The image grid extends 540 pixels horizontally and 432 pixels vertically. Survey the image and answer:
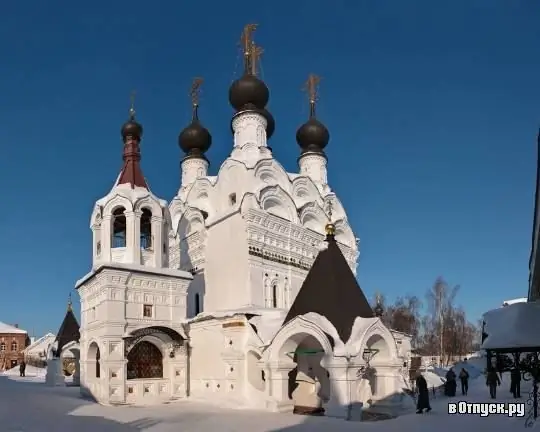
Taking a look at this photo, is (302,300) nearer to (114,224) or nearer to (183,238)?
(114,224)

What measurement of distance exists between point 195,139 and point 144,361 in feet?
40.3

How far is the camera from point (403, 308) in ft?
162

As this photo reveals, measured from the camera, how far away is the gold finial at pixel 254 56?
75.1 ft

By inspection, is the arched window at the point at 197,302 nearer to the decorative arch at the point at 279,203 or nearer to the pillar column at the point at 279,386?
the decorative arch at the point at 279,203

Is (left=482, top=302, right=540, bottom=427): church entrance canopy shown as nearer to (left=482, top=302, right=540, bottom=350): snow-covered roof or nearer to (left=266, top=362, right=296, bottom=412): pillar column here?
(left=482, top=302, right=540, bottom=350): snow-covered roof

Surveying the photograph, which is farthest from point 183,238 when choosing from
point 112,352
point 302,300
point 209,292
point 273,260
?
point 302,300

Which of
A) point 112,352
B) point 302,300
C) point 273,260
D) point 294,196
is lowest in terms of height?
point 112,352

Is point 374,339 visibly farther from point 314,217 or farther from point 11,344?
point 11,344

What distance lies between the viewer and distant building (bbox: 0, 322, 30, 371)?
53938 millimetres

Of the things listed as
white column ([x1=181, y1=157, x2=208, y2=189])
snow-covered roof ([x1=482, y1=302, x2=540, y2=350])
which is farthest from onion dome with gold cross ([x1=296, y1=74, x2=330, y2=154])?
snow-covered roof ([x1=482, y1=302, x2=540, y2=350])

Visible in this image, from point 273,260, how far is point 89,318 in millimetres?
6425

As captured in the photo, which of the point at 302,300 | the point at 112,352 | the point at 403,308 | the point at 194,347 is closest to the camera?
the point at 302,300

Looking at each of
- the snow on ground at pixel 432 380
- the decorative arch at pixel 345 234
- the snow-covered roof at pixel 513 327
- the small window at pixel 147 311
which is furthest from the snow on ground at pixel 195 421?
the decorative arch at pixel 345 234

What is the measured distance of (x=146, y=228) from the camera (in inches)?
684
